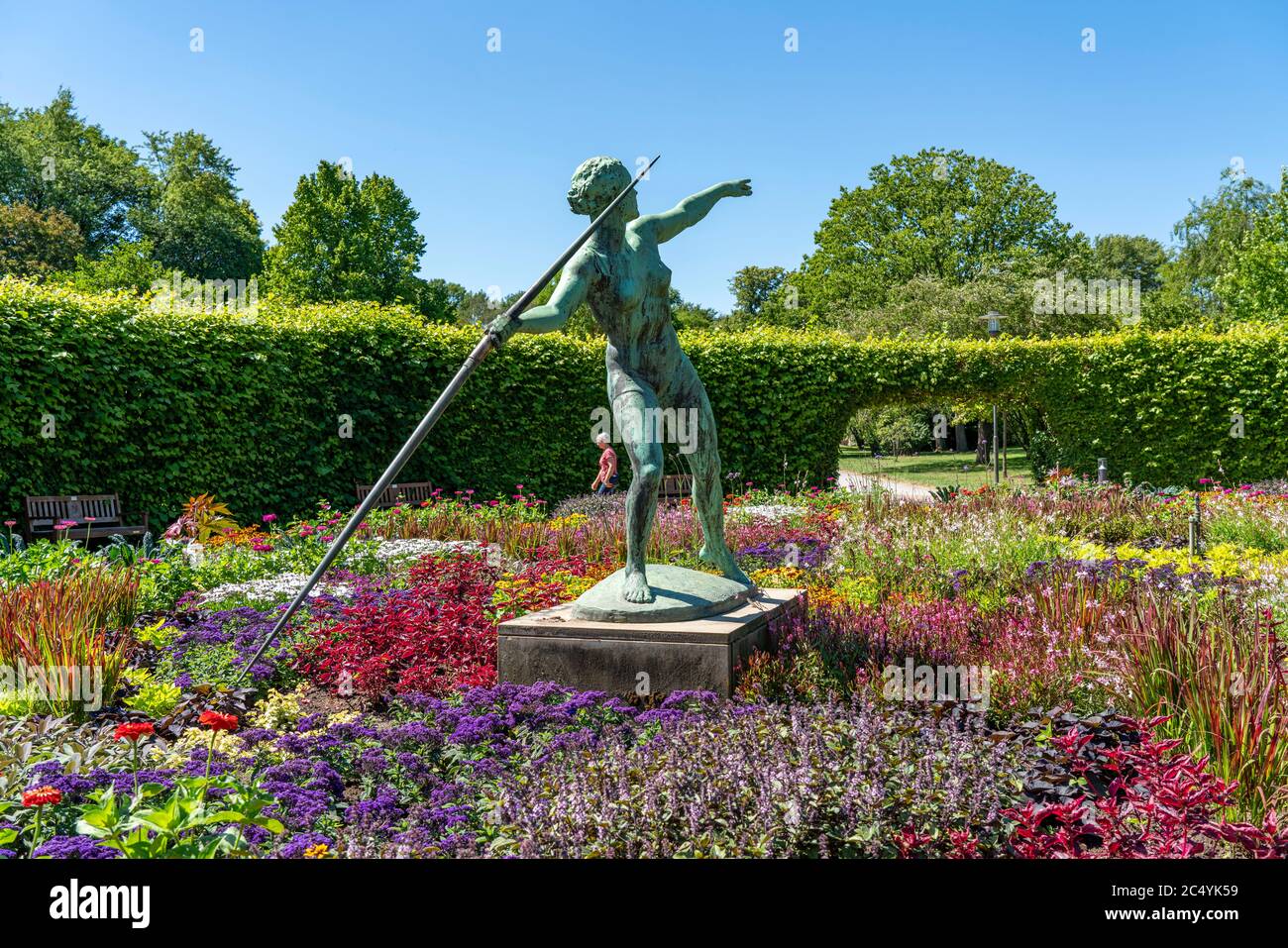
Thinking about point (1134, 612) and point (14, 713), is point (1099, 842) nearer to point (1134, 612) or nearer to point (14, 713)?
point (1134, 612)

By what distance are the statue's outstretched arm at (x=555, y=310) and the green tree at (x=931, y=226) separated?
32602 millimetres

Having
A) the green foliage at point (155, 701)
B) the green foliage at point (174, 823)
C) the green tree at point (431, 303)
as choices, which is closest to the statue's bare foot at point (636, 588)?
the green foliage at point (174, 823)

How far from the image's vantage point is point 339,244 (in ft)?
119

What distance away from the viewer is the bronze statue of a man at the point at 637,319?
16.5 ft

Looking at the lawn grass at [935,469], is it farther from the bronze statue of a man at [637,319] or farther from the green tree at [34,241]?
the green tree at [34,241]

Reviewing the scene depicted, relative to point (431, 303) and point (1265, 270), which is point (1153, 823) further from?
point (431, 303)

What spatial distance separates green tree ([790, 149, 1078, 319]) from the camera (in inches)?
1460

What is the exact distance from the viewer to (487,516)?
448 inches

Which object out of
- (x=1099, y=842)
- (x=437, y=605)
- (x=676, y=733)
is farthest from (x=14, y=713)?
(x=1099, y=842)

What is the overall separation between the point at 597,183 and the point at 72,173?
46127mm

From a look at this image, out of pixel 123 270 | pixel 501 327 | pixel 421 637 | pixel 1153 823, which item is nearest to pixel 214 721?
pixel 501 327

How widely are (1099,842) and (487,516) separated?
8858 mm

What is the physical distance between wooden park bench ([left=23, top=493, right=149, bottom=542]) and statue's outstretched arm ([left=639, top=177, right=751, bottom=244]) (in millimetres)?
6991
